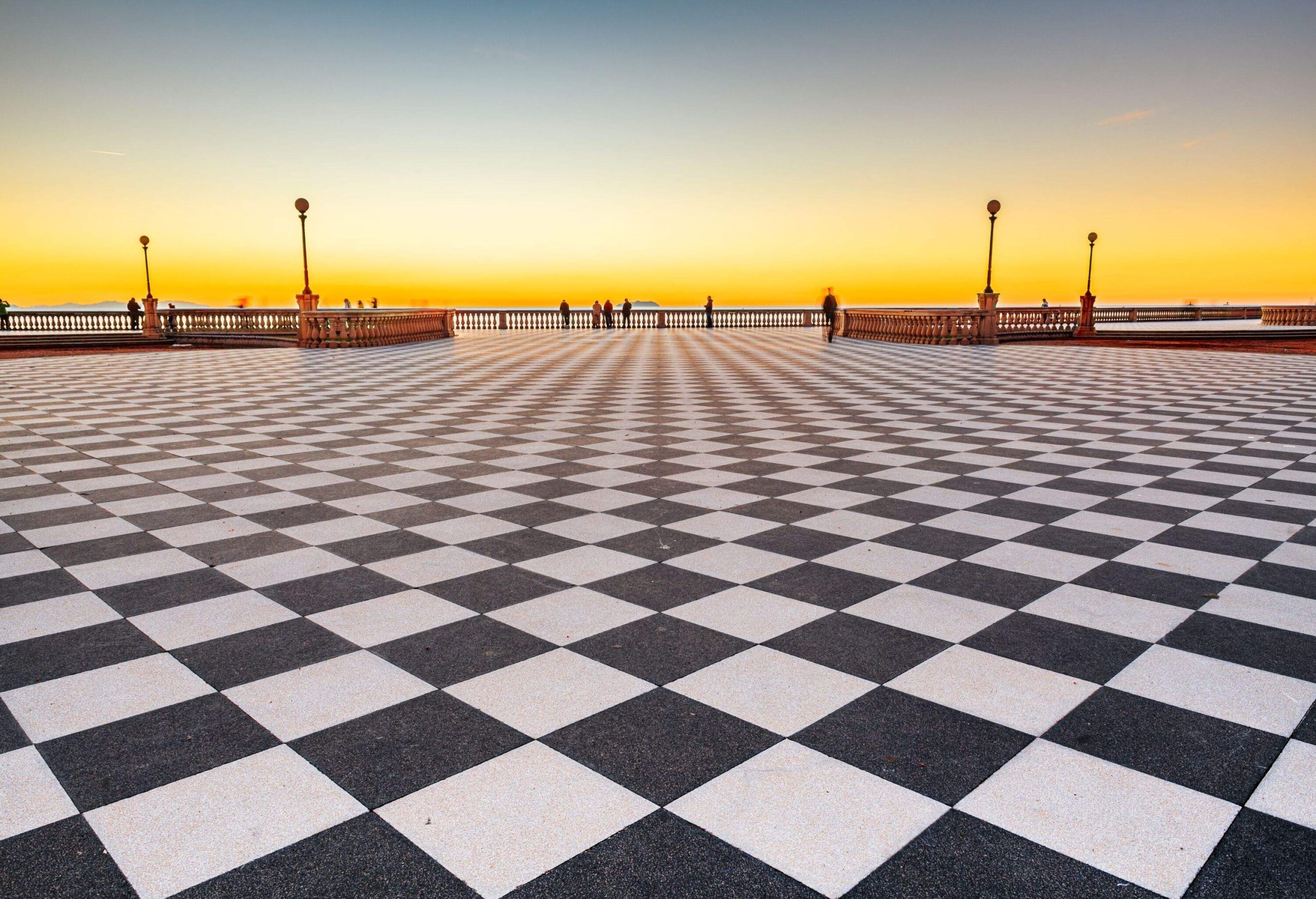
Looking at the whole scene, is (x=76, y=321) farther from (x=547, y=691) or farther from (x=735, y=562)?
(x=547, y=691)

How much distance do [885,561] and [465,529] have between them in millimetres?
2586

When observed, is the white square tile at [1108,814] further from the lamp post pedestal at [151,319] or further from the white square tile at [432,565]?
the lamp post pedestal at [151,319]

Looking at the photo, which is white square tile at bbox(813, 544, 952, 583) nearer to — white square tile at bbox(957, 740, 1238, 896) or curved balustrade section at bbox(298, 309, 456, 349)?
white square tile at bbox(957, 740, 1238, 896)

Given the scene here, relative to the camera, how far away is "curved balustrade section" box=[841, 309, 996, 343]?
25.2 metres

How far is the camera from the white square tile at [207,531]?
5.04 metres

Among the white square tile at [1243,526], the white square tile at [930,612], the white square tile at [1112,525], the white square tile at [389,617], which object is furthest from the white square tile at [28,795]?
the white square tile at [1243,526]

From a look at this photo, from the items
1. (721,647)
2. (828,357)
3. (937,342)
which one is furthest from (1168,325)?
(721,647)

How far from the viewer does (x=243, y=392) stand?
1292 cm

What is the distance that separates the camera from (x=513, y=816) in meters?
2.37

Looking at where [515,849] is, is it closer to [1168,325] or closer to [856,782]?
[856,782]

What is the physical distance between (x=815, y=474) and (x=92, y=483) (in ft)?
19.0

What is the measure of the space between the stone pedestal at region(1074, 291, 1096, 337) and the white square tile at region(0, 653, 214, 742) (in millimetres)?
32901

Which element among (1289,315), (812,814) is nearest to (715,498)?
(812,814)

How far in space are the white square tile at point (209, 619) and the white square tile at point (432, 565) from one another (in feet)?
2.04
